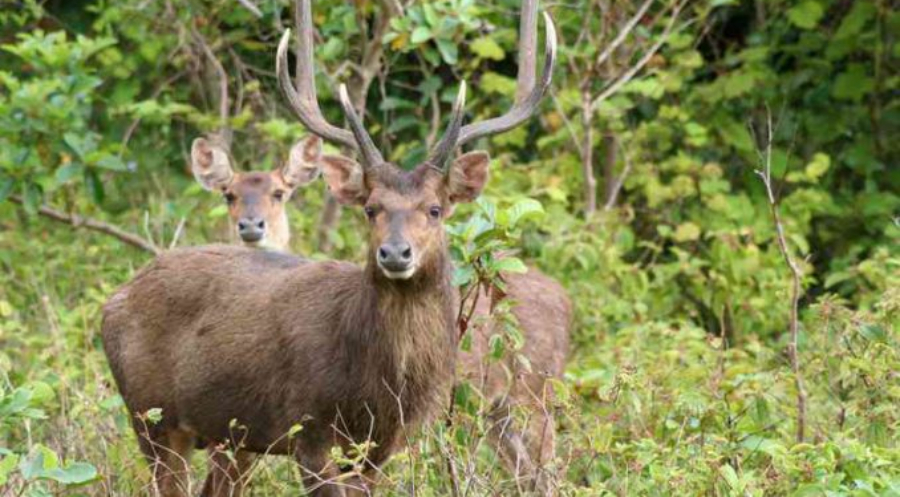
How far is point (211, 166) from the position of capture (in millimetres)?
9742

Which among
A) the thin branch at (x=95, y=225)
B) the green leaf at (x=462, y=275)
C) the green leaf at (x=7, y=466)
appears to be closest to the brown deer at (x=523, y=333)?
the green leaf at (x=462, y=275)

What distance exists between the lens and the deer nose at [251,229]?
9055 millimetres

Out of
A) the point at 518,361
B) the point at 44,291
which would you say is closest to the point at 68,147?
the point at 44,291

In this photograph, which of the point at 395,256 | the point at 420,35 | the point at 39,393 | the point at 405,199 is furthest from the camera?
the point at 420,35

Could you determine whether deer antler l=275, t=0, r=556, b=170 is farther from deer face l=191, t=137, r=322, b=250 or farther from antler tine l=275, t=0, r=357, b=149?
deer face l=191, t=137, r=322, b=250

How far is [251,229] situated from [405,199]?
9.04 feet

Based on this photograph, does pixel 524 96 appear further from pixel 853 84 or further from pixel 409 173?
pixel 853 84

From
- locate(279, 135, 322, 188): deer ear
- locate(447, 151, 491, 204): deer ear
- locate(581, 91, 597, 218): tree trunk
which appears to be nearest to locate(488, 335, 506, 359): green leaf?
locate(447, 151, 491, 204): deer ear

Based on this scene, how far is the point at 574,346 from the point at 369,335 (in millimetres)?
2884

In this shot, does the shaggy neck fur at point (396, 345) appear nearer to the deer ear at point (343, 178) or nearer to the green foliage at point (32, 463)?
the deer ear at point (343, 178)

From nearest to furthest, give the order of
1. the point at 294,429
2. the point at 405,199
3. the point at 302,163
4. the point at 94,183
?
the point at 294,429 < the point at 405,199 < the point at 94,183 < the point at 302,163

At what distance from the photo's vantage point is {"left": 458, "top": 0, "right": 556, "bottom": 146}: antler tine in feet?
22.0

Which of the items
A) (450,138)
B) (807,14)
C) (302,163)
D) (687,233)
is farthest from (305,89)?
(807,14)

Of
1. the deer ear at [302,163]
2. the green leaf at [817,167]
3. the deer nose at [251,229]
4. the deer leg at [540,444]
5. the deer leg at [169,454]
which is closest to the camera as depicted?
the deer leg at [540,444]
